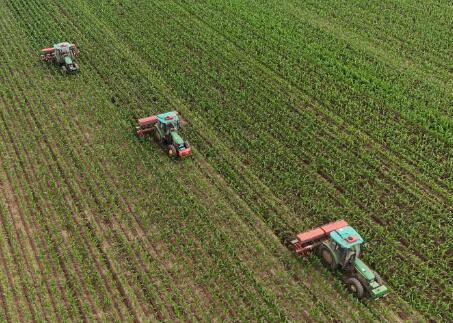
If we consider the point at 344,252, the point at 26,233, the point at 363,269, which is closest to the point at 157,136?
the point at 26,233

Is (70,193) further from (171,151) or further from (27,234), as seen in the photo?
(171,151)

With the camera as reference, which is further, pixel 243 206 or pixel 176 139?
pixel 176 139

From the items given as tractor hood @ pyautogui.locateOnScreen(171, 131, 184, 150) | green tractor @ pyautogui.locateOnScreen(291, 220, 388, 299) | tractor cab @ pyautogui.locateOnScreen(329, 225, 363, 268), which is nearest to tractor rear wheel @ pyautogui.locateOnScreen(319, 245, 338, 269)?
green tractor @ pyautogui.locateOnScreen(291, 220, 388, 299)

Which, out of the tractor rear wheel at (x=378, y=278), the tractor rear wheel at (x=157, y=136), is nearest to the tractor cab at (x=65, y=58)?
Answer: the tractor rear wheel at (x=157, y=136)

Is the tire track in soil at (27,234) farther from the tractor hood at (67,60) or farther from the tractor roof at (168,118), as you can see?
the tractor hood at (67,60)

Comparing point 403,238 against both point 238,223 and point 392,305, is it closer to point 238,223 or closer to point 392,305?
point 392,305

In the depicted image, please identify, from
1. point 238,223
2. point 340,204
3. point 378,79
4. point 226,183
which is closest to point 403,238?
A: point 340,204

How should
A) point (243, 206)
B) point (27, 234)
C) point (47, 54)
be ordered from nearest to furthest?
point (27, 234), point (243, 206), point (47, 54)
